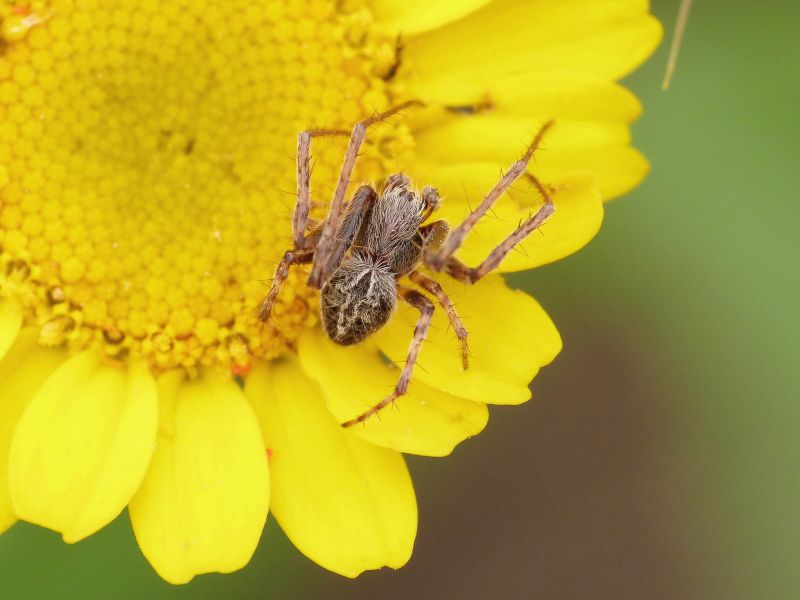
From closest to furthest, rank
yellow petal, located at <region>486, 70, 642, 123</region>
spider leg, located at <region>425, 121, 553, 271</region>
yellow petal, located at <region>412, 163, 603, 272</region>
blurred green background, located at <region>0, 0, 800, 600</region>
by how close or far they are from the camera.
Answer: spider leg, located at <region>425, 121, 553, 271</region>
yellow petal, located at <region>412, 163, 603, 272</region>
yellow petal, located at <region>486, 70, 642, 123</region>
blurred green background, located at <region>0, 0, 800, 600</region>

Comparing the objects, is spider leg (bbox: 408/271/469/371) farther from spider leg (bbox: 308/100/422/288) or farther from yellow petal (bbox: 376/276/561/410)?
spider leg (bbox: 308/100/422/288)

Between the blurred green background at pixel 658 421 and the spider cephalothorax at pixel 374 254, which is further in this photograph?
the blurred green background at pixel 658 421

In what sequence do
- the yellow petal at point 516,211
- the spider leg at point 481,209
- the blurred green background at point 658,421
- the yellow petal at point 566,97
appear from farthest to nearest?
1. the blurred green background at point 658,421
2. the yellow petal at point 566,97
3. the yellow petal at point 516,211
4. the spider leg at point 481,209

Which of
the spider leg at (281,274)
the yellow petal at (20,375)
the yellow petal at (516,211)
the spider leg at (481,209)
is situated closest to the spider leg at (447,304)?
the yellow petal at (516,211)

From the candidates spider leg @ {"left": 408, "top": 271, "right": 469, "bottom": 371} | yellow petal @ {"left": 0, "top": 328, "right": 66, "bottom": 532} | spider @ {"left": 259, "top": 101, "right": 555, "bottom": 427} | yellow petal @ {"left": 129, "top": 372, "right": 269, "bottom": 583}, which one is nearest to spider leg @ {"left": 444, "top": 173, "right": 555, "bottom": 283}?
spider @ {"left": 259, "top": 101, "right": 555, "bottom": 427}

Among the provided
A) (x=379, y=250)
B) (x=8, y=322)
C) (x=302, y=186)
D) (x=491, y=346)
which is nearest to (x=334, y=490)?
(x=491, y=346)

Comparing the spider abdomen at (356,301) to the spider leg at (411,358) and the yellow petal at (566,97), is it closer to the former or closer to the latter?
the spider leg at (411,358)

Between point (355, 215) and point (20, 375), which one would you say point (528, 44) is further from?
point (20, 375)
